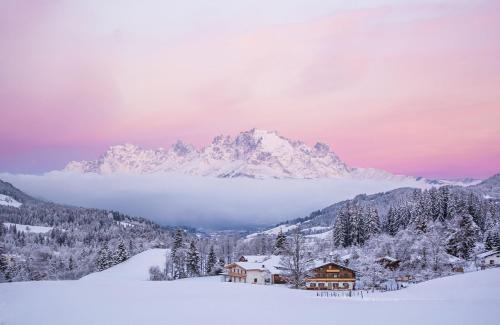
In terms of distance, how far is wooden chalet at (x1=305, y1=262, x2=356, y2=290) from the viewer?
278ft

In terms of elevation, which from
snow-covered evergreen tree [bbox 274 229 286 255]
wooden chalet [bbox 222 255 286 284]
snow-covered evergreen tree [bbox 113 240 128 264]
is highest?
snow-covered evergreen tree [bbox 274 229 286 255]

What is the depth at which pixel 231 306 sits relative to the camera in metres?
41.6

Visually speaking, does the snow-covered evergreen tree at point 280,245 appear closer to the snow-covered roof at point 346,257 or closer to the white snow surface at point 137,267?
the snow-covered roof at point 346,257

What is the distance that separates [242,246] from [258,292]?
147m

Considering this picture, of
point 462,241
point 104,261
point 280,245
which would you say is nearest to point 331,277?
point 462,241

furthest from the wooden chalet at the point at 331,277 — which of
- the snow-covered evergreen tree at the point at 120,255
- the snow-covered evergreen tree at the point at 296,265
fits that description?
the snow-covered evergreen tree at the point at 120,255

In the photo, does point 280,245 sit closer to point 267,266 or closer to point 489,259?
point 267,266

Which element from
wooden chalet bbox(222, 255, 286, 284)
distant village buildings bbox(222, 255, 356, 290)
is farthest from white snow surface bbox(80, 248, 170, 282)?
wooden chalet bbox(222, 255, 286, 284)

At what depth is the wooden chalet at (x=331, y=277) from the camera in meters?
84.8

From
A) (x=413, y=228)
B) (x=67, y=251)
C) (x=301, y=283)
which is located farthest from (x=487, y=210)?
(x=67, y=251)

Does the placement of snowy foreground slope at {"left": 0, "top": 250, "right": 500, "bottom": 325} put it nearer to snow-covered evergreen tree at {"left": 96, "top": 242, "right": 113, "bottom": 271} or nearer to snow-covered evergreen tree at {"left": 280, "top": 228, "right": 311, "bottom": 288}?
snow-covered evergreen tree at {"left": 280, "top": 228, "right": 311, "bottom": 288}

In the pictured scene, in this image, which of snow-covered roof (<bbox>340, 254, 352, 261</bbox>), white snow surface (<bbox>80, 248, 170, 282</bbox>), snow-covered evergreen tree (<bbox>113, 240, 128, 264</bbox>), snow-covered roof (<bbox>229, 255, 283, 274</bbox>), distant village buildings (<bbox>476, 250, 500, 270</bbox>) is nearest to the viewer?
distant village buildings (<bbox>476, 250, 500, 270</bbox>)

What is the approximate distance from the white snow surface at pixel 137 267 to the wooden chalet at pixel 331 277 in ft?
133

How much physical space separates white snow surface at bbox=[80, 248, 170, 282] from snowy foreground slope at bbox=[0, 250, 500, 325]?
48372mm
